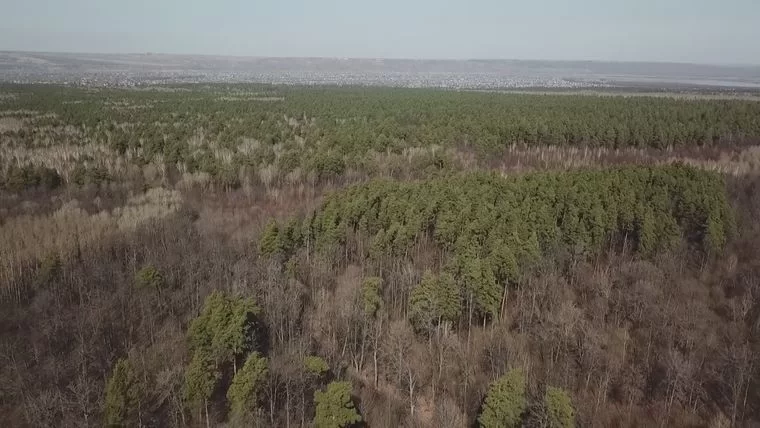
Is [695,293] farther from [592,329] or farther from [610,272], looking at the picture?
[592,329]

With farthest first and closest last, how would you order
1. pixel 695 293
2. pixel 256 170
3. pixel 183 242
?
pixel 256 170 → pixel 183 242 → pixel 695 293

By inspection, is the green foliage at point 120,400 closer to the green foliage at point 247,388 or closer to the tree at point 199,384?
the tree at point 199,384

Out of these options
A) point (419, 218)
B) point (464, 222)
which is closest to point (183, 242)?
point (419, 218)

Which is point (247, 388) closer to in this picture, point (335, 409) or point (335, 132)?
point (335, 409)

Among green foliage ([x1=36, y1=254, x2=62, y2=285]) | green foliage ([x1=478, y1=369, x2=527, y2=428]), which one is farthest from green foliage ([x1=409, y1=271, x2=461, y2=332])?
green foliage ([x1=36, y1=254, x2=62, y2=285])

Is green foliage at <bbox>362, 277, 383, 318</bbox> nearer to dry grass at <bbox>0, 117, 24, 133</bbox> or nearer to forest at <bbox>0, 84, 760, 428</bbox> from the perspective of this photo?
forest at <bbox>0, 84, 760, 428</bbox>

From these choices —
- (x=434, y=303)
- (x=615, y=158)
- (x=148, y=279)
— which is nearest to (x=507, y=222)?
(x=434, y=303)
